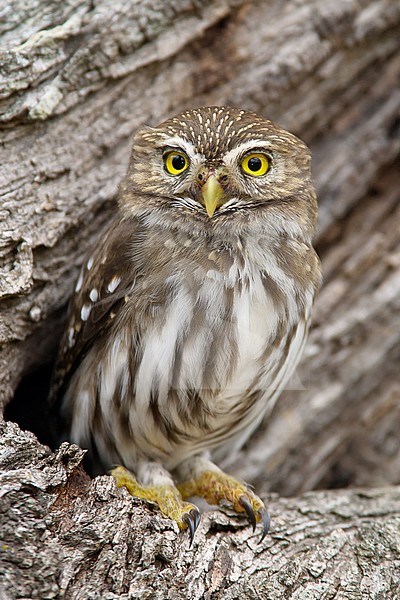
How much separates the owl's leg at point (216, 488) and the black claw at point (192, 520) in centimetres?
28

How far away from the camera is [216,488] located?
11.0ft

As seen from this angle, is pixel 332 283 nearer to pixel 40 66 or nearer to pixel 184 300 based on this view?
pixel 184 300

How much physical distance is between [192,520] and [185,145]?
4.94 feet

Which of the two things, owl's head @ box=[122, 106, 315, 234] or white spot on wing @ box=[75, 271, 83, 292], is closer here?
owl's head @ box=[122, 106, 315, 234]

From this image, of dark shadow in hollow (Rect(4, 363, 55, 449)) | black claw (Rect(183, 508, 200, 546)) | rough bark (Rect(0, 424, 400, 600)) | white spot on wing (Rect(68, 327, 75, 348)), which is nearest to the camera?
rough bark (Rect(0, 424, 400, 600))

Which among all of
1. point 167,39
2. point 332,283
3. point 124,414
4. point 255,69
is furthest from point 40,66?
point 332,283

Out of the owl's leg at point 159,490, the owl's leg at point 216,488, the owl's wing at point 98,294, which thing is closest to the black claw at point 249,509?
the owl's leg at point 216,488

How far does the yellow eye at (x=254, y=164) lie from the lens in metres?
2.92

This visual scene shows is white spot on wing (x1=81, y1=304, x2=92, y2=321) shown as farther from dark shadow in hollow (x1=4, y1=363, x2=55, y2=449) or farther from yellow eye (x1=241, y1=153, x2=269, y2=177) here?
yellow eye (x1=241, y1=153, x2=269, y2=177)

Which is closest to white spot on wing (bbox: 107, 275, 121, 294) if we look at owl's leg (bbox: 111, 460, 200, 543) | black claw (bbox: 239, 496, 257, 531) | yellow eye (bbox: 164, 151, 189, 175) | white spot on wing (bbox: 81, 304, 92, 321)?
white spot on wing (bbox: 81, 304, 92, 321)

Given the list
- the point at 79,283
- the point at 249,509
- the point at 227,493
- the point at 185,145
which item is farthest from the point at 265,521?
the point at 185,145

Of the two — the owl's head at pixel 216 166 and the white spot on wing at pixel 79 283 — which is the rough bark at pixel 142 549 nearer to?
the white spot on wing at pixel 79 283

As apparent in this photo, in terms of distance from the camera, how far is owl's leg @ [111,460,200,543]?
2842 millimetres

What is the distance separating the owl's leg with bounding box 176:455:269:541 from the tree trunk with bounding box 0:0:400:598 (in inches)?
3.5
